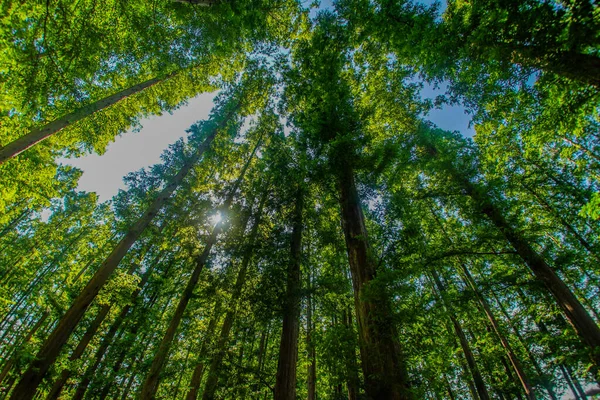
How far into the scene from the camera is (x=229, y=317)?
759cm

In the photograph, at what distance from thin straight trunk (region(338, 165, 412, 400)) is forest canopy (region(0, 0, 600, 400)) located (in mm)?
29

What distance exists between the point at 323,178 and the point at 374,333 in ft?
13.0

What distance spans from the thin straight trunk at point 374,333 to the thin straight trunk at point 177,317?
566 cm

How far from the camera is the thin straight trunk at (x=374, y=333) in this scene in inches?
Answer: 126

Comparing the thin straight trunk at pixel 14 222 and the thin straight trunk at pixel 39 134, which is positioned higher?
the thin straight trunk at pixel 14 222

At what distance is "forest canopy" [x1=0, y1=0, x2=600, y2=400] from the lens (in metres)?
4.08

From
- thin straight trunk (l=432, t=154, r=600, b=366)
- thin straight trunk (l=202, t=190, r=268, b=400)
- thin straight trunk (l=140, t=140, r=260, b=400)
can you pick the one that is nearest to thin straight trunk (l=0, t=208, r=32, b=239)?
thin straight trunk (l=140, t=140, r=260, b=400)

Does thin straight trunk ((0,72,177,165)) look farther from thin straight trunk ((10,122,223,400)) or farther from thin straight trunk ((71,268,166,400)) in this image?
thin straight trunk ((71,268,166,400))

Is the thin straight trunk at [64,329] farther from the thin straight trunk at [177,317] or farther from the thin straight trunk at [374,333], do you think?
the thin straight trunk at [374,333]

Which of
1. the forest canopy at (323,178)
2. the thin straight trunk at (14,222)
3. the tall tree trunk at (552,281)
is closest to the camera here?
the forest canopy at (323,178)

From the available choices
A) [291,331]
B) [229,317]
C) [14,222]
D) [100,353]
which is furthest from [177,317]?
[14,222]

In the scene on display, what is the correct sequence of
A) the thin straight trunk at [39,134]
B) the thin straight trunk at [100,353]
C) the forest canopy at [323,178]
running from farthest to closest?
the thin straight trunk at [100,353], the thin straight trunk at [39,134], the forest canopy at [323,178]

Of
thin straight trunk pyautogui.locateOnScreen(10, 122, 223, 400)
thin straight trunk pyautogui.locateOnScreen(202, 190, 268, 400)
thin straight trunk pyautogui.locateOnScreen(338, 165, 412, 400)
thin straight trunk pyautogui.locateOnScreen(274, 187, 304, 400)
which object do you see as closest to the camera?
thin straight trunk pyautogui.locateOnScreen(338, 165, 412, 400)

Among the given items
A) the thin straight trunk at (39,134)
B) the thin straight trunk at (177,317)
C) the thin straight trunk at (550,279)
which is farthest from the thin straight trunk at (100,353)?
the thin straight trunk at (550,279)
